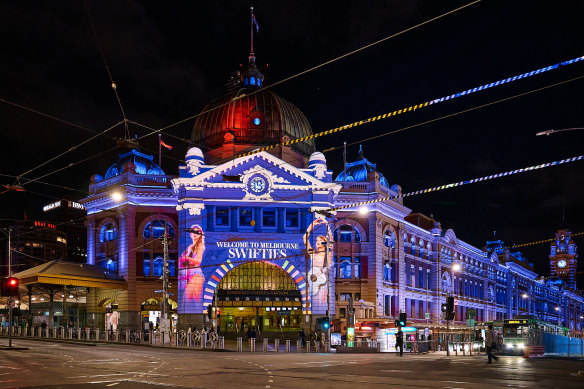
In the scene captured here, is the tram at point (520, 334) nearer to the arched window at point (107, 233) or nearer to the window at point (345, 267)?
the window at point (345, 267)

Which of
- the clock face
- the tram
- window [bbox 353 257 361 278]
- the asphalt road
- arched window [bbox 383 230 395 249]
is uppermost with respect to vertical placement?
the clock face

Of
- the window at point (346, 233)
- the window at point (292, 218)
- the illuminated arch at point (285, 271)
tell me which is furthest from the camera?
the window at point (346, 233)

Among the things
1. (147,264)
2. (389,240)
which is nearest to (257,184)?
(147,264)

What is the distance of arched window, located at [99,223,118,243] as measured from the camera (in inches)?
2586

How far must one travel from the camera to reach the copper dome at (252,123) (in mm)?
68062

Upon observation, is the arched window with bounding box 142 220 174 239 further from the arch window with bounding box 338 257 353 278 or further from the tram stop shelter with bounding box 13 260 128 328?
the arch window with bounding box 338 257 353 278

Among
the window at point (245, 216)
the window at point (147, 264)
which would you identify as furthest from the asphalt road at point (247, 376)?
the window at point (147, 264)

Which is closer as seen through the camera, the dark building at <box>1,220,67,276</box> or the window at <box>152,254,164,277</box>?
the window at <box>152,254,164,277</box>

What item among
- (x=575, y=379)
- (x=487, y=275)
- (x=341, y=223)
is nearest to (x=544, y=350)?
(x=341, y=223)

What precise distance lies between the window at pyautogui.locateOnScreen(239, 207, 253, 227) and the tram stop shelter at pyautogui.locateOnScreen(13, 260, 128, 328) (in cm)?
1313

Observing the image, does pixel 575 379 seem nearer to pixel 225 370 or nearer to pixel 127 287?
pixel 225 370

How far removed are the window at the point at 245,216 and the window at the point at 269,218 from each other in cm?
138

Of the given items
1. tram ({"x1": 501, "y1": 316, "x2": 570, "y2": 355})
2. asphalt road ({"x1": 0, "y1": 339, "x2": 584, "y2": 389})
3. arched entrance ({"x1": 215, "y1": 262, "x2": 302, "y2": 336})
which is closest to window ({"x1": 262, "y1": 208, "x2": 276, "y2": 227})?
arched entrance ({"x1": 215, "y1": 262, "x2": 302, "y2": 336})

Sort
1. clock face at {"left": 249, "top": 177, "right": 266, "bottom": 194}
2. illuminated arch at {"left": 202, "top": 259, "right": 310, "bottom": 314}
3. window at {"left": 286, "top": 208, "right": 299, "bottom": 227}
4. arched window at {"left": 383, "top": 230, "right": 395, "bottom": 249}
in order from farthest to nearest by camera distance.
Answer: arched window at {"left": 383, "top": 230, "right": 395, "bottom": 249}, window at {"left": 286, "top": 208, "right": 299, "bottom": 227}, clock face at {"left": 249, "top": 177, "right": 266, "bottom": 194}, illuminated arch at {"left": 202, "top": 259, "right": 310, "bottom": 314}
